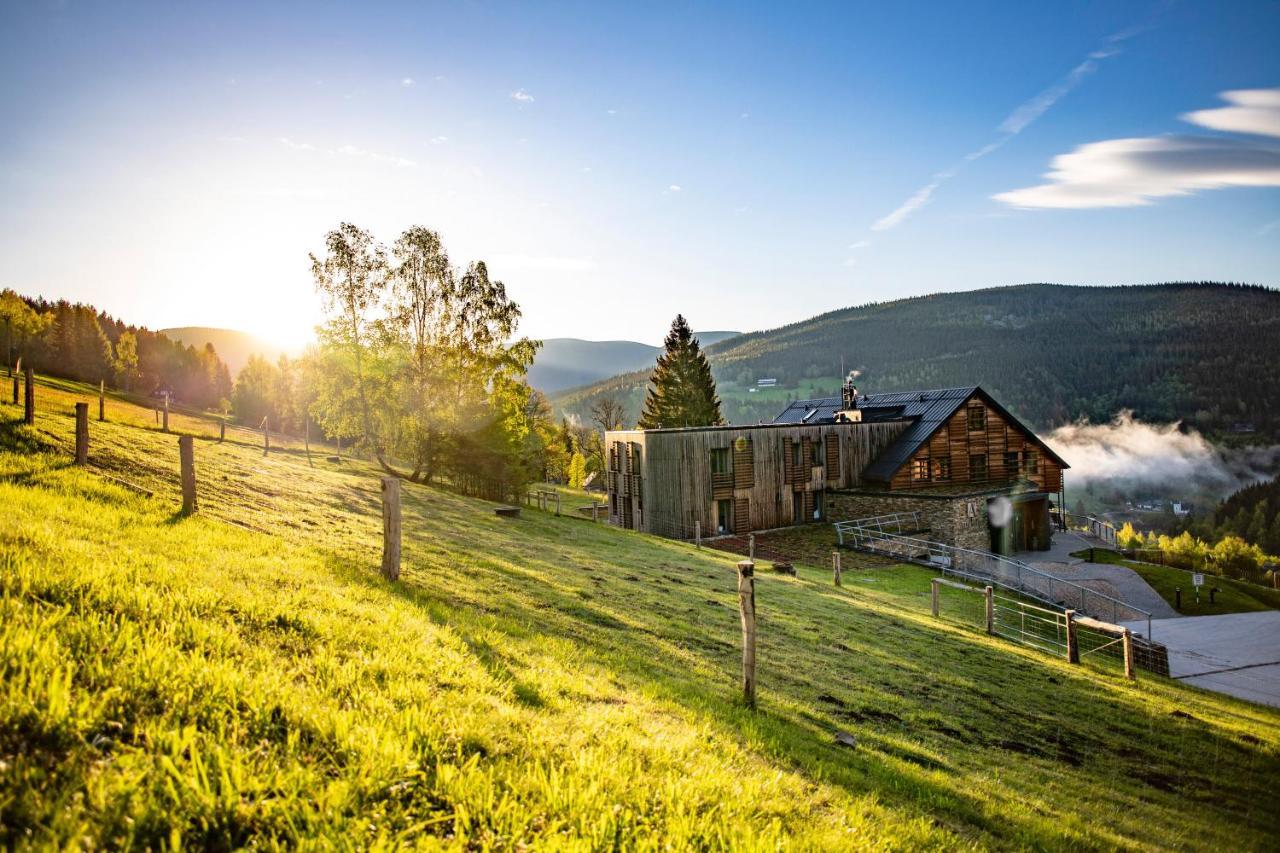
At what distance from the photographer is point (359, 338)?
114 feet

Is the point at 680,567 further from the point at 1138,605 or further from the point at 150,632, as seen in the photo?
the point at 1138,605

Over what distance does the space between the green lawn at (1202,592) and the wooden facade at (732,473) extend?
1648 cm

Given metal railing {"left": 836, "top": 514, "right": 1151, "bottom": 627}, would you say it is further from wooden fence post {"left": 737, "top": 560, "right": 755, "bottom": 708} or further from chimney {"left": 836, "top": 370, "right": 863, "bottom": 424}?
wooden fence post {"left": 737, "top": 560, "right": 755, "bottom": 708}

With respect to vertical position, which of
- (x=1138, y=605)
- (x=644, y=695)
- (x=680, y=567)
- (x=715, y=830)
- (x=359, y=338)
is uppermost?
(x=359, y=338)

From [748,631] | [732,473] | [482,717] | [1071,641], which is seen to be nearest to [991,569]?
[732,473]

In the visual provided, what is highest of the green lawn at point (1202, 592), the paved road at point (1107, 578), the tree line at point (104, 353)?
the tree line at point (104, 353)

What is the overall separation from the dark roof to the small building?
0.10m

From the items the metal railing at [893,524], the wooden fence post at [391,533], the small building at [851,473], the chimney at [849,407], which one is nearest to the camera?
the wooden fence post at [391,533]

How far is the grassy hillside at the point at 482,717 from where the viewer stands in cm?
353

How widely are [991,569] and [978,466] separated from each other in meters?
12.5

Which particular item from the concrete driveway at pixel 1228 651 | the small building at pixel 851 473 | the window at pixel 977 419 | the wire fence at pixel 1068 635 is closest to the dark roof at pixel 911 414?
the small building at pixel 851 473

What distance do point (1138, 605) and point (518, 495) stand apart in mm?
35779

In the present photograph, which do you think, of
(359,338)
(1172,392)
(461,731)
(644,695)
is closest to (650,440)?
(359,338)

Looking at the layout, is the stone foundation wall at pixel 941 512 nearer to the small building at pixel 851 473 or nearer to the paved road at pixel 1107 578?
the small building at pixel 851 473
